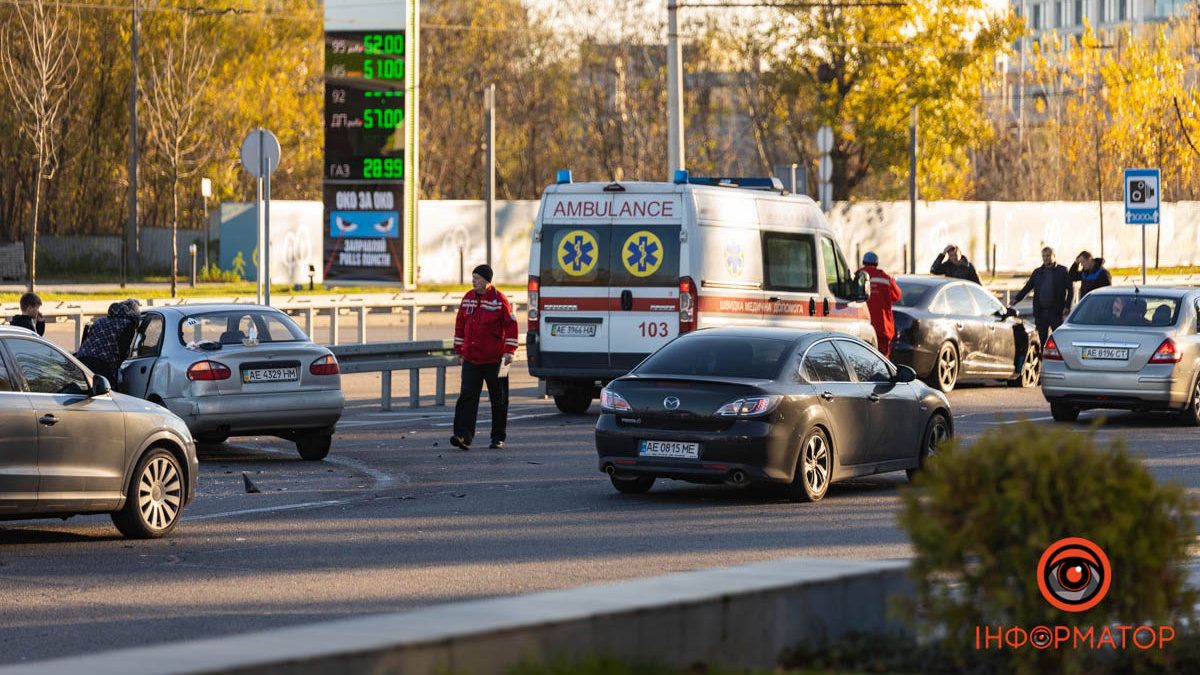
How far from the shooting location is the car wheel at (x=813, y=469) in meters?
14.4

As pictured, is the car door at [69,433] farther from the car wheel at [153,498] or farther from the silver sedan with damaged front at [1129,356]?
the silver sedan with damaged front at [1129,356]

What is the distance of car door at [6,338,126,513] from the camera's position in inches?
475

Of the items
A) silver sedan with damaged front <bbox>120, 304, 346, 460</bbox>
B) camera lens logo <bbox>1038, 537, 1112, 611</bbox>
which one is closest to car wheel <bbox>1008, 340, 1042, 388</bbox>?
silver sedan with damaged front <bbox>120, 304, 346, 460</bbox>

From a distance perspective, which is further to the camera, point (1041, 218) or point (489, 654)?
point (1041, 218)

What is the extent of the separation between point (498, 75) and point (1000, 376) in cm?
4869

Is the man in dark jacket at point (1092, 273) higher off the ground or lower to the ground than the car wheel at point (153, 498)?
higher

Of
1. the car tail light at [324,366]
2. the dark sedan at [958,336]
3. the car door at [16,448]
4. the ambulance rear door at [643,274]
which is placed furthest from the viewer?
the dark sedan at [958,336]

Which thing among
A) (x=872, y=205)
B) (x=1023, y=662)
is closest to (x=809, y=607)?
(x=1023, y=662)

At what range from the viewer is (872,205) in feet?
208

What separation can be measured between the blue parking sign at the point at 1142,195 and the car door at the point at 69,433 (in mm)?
21607

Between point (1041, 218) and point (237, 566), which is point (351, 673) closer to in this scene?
point (237, 566)

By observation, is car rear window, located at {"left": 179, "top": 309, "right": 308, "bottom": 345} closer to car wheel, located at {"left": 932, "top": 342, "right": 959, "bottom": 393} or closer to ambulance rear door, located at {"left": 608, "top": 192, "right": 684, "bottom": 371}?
ambulance rear door, located at {"left": 608, "top": 192, "right": 684, "bottom": 371}

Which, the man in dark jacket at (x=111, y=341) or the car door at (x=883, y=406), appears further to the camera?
the man in dark jacket at (x=111, y=341)

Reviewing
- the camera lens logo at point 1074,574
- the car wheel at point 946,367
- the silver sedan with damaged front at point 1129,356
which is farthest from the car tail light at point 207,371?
the camera lens logo at point 1074,574
